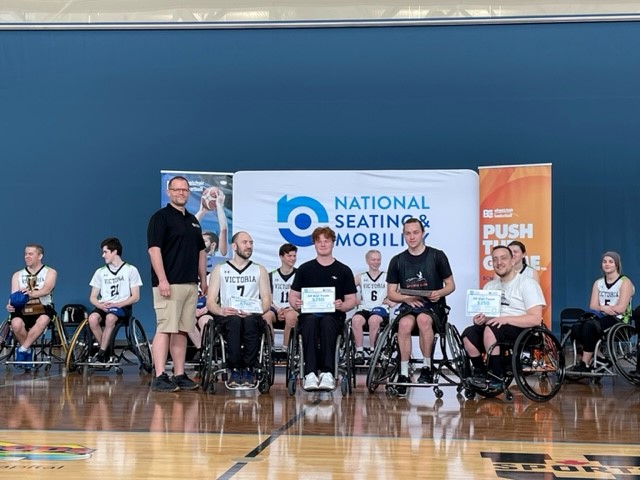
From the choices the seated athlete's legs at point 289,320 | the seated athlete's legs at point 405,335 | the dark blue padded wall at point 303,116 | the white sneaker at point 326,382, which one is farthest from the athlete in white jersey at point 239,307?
the dark blue padded wall at point 303,116

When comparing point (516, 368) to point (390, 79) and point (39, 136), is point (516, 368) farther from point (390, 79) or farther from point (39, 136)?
point (39, 136)

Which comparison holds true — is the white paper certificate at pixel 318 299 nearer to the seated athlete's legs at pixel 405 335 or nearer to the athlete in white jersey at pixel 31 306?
the seated athlete's legs at pixel 405 335

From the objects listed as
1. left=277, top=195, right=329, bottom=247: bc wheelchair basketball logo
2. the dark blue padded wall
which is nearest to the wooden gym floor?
left=277, top=195, right=329, bottom=247: bc wheelchair basketball logo

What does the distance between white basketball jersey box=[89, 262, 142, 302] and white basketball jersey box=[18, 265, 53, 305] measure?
1.47ft

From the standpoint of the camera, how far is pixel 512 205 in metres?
7.22

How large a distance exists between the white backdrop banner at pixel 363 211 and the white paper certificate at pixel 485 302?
1986 millimetres

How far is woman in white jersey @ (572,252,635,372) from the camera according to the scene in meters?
6.24

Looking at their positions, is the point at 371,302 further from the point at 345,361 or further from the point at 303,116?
the point at 303,116

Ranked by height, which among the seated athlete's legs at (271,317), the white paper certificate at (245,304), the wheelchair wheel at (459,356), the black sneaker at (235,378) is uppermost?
the white paper certificate at (245,304)

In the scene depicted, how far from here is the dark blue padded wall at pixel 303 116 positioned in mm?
8469

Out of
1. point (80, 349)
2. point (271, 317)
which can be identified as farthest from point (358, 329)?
point (80, 349)

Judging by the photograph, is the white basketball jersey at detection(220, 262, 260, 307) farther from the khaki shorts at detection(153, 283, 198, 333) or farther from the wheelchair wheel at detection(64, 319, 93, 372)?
the wheelchair wheel at detection(64, 319, 93, 372)

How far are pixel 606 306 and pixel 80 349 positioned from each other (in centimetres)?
378

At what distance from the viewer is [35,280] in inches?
283
